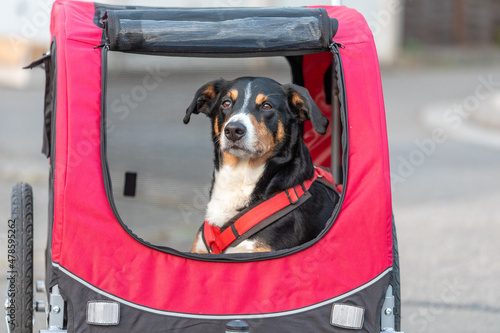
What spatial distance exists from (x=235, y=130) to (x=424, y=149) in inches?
298

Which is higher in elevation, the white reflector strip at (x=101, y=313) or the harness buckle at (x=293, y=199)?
the harness buckle at (x=293, y=199)

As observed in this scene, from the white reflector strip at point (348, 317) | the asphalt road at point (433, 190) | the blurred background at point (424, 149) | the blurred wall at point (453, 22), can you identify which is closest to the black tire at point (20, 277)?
the asphalt road at point (433, 190)

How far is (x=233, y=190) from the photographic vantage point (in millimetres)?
3447

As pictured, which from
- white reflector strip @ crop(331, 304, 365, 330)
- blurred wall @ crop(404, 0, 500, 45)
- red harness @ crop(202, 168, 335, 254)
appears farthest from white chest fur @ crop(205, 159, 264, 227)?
blurred wall @ crop(404, 0, 500, 45)

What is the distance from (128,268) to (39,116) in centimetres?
866

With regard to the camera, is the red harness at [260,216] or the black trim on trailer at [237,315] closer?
the black trim on trailer at [237,315]

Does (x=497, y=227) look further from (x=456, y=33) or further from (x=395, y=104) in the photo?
(x=456, y=33)

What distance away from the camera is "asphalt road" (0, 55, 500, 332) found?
457 cm

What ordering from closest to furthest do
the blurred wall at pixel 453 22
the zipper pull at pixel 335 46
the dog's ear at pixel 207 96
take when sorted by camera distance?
the zipper pull at pixel 335 46
the dog's ear at pixel 207 96
the blurred wall at pixel 453 22

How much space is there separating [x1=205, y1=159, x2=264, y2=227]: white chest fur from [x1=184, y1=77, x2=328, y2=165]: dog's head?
0.08 metres

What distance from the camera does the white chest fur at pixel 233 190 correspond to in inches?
134

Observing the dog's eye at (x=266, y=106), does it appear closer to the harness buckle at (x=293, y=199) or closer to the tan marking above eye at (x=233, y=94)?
the tan marking above eye at (x=233, y=94)

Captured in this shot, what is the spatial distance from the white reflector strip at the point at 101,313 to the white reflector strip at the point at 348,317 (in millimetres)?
811

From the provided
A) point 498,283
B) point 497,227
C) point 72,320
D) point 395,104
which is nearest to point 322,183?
point 72,320
